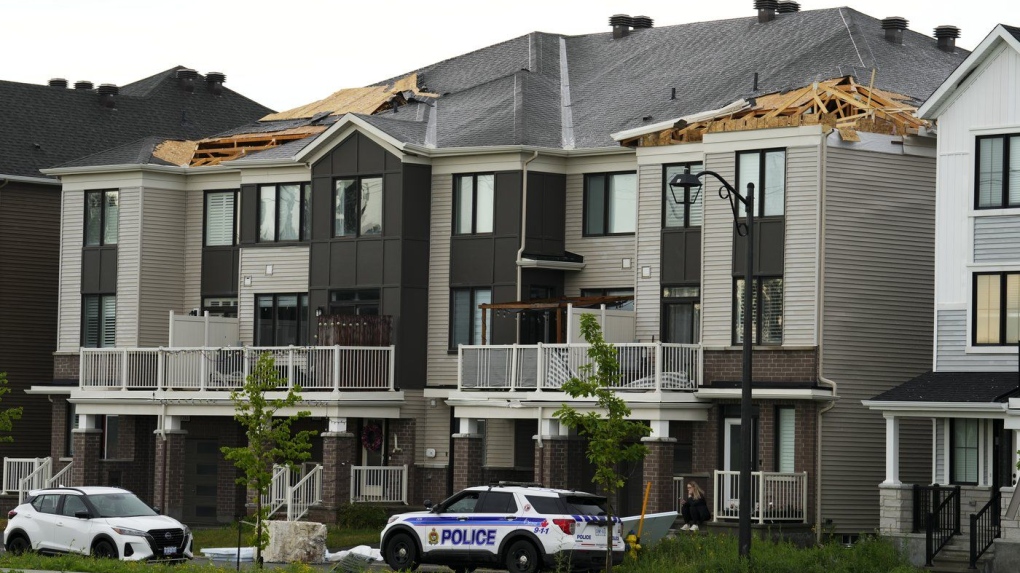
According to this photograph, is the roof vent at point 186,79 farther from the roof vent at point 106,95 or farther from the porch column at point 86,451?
the porch column at point 86,451

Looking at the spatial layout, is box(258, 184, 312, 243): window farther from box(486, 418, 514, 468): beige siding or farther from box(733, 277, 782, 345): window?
box(733, 277, 782, 345): window

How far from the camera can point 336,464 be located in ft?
144

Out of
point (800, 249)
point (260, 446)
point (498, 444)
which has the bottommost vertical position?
point (498, 444)

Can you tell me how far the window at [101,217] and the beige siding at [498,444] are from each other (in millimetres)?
12351

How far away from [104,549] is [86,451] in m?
13.4

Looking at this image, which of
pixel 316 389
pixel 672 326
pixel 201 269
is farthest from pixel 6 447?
pixel 672 326

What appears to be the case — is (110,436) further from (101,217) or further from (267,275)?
(267,275)

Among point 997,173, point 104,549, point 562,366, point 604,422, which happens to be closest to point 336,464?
point 562,366

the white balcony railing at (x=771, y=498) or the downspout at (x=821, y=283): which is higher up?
the downspout at (x=821, y=283)

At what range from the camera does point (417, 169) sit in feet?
150

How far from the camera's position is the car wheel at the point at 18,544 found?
36431 mm

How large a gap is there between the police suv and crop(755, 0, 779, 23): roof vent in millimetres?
18415

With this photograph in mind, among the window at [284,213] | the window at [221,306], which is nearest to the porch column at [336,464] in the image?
the window at [284,213]

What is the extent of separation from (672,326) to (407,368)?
690 centimetres
